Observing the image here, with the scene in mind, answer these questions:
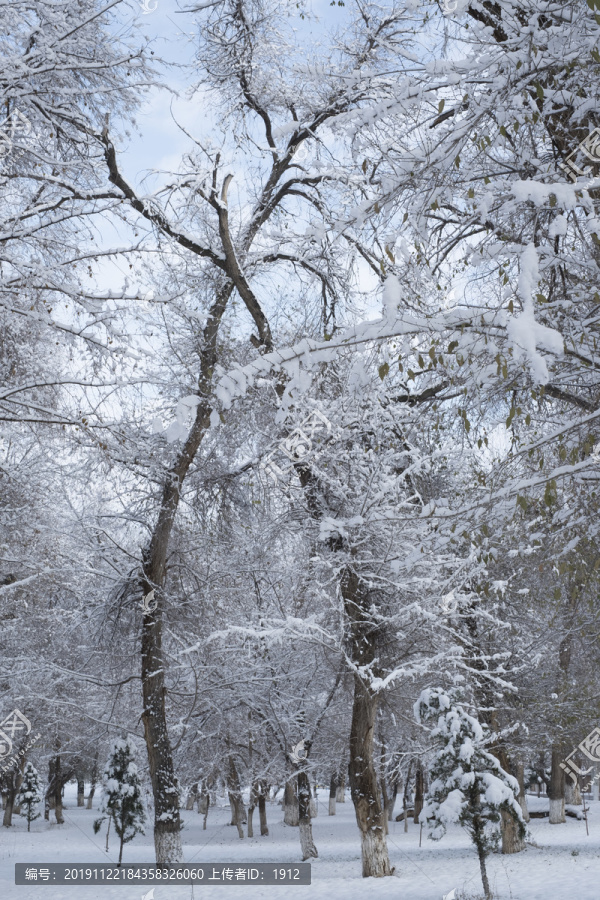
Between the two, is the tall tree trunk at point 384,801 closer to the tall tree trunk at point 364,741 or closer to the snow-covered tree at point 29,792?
the tall tree trunk at point 364,741

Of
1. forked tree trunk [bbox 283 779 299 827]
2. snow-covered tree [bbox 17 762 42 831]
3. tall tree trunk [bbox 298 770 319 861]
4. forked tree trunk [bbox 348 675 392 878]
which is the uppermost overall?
forked tree trunk [bbox 348 675 392 878]

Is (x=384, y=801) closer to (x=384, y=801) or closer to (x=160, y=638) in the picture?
(x=384, y=801)

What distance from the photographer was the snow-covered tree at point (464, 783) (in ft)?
34.2

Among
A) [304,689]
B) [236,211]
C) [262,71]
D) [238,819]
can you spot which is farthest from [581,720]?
[238,819]

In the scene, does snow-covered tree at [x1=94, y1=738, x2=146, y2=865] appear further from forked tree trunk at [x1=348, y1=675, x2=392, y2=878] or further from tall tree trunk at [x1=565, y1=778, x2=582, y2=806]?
tall tree trunk at [x1=565, y1=778, x2=582, y2=806]

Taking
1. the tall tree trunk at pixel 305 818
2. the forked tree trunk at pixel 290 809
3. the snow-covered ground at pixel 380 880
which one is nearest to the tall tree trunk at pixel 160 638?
the snow-covered ground at pixel 380 880

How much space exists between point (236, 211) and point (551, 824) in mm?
25453

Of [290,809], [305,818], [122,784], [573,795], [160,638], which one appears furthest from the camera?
[290,809]

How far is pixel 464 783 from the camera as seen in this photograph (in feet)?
34.3

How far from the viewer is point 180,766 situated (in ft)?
69.3

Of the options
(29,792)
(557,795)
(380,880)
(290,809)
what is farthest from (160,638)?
(29,792)

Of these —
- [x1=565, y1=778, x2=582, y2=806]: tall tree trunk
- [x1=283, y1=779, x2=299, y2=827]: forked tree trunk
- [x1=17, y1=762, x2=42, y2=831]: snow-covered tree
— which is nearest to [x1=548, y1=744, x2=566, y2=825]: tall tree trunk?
[x1=565, y1=778, x2=582, y2=806]: tall tree trunk

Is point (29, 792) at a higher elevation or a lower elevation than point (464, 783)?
lower

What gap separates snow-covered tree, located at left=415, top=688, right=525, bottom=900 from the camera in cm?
1041
